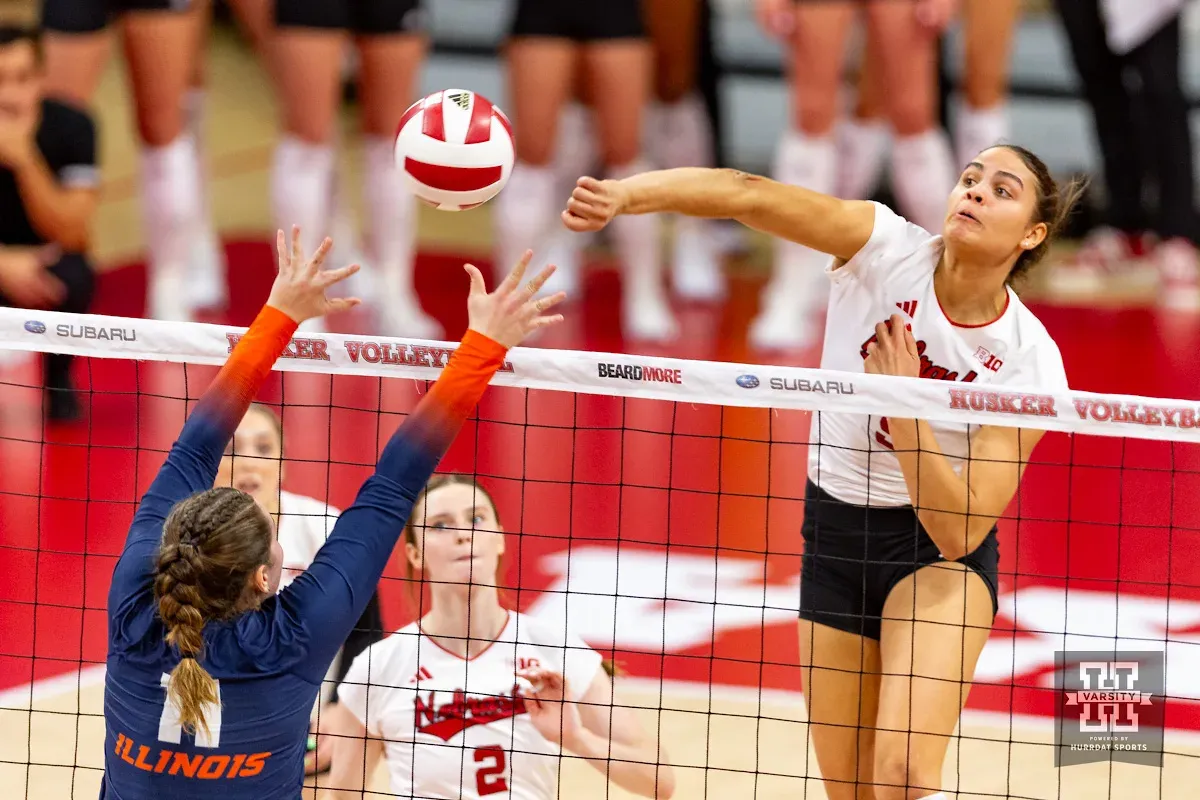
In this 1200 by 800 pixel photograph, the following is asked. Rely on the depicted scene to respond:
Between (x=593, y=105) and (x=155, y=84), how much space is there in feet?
7.29

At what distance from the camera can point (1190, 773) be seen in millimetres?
4852

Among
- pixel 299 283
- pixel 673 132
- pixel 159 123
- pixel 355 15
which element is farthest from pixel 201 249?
pixel 299 283

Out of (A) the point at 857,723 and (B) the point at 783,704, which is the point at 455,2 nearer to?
(B) the point at 783,704

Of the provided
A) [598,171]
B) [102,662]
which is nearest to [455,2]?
[598,171]

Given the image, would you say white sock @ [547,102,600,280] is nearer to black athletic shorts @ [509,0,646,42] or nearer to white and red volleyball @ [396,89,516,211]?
black athletic shorts @ [509,0,646,42]

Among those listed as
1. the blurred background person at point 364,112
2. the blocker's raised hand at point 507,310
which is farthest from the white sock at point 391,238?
the blocker's raised hand at point 507,310

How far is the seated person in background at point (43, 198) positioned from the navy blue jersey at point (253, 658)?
14.2 ft

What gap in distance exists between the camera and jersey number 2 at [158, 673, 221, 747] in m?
3.10

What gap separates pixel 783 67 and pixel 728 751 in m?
8.04

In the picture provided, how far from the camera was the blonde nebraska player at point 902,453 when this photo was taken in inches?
148

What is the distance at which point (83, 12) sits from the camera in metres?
8.09

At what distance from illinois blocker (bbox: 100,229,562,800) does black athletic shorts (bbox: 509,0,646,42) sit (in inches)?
213

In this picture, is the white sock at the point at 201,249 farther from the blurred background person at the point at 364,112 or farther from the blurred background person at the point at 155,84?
the blurred background person at the point at 364,112

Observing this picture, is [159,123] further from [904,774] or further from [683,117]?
[904,774]
